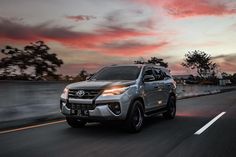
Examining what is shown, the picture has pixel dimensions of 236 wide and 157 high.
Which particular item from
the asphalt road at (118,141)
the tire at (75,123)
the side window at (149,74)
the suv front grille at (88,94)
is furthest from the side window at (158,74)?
the suv front grille at (88,94)

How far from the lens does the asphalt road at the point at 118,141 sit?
7043mm

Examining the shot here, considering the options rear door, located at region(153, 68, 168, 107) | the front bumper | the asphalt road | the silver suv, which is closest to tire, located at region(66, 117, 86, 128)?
the silver suv

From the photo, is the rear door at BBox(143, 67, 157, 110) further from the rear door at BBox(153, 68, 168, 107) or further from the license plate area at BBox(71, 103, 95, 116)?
the license plate area at BBox(71, 103, 95, 116)

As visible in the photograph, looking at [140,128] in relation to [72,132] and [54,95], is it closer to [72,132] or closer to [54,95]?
[72,132]

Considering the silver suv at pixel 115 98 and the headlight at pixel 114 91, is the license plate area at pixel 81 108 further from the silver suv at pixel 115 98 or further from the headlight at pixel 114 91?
the headlight at pixel 114 91

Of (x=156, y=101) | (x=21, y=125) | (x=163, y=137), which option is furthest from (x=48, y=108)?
(x=163, y=137)

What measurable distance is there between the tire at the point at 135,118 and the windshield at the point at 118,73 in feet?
2.87

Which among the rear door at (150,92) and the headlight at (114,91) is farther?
the rear door at (150,92)

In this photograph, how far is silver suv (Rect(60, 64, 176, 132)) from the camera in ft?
29.6

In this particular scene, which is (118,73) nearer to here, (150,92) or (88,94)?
(150,92)

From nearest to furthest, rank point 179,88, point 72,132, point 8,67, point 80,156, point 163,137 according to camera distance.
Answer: point 80,156 → point 163,137 → point 72,132 → point 8,67 → point 179,88

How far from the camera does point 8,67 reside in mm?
29438

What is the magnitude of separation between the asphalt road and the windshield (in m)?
1.40

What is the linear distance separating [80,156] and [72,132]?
3057 millimetres
